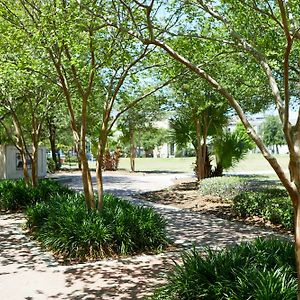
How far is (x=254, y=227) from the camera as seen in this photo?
930 cm

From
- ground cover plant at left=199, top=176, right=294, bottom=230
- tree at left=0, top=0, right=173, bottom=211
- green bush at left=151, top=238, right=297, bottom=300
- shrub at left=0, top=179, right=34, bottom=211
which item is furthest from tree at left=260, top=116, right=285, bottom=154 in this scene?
green bush at left=151, top=238, right=297, bottom=300

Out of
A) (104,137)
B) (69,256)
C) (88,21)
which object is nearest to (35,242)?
(69,256)

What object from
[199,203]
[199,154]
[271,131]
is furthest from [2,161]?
[271,131]

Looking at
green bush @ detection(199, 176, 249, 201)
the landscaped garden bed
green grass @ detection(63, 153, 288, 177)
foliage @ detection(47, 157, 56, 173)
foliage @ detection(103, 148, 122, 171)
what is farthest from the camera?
foliage @ detection(103, 148, 122, 171)

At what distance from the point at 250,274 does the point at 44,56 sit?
20.3 ft

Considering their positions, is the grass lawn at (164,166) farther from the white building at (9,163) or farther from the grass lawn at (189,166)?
the white building at (9,163)

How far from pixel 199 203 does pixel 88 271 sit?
24.6 feet

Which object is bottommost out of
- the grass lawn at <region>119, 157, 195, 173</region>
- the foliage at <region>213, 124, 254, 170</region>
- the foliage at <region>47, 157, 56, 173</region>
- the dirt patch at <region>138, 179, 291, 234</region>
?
the dirt patch at <region>138, 179, 291, 234</region>

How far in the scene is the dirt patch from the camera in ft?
32.6

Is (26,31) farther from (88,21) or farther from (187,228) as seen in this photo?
(187,228)

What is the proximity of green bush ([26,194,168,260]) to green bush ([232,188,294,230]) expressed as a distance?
9.72 ft

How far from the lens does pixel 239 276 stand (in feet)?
13.8

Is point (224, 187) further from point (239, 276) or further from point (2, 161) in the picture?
point (2, 161)

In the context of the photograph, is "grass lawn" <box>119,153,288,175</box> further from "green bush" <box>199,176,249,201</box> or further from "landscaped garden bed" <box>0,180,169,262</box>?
"landscaped garden bed" <box>0,180,169,262</box>
